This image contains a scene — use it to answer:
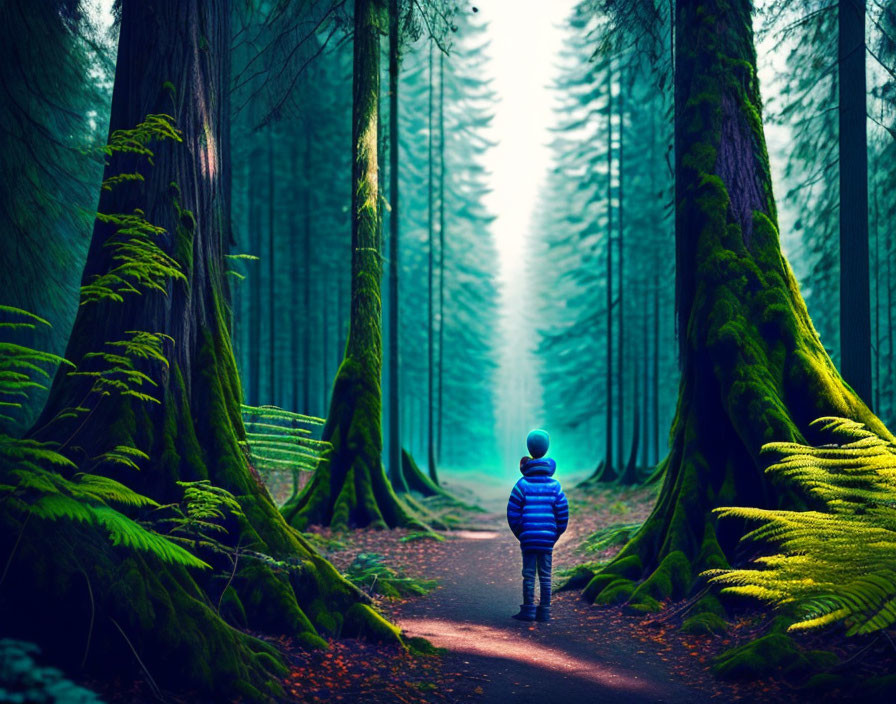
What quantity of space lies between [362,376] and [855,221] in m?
8.60

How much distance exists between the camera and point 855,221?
29.9ft

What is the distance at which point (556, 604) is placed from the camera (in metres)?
8.17

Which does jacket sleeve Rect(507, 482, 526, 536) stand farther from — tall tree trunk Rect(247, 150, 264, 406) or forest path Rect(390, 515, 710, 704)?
tall tree trunk Rect(247, 150, 264, 406)

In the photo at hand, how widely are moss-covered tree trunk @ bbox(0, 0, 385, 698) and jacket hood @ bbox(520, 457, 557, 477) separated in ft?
7.96

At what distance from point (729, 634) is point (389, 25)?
1212cm

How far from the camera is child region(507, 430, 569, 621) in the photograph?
23.7 feet

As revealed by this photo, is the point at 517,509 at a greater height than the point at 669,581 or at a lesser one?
greater

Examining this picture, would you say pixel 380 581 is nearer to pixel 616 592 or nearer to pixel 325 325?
pixel 616 592

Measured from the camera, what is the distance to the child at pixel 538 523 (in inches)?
284

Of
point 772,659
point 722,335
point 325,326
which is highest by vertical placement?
point 325,326

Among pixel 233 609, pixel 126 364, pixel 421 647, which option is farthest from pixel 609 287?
pixel 126 364

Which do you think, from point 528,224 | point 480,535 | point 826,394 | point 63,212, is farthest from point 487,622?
point 528,224

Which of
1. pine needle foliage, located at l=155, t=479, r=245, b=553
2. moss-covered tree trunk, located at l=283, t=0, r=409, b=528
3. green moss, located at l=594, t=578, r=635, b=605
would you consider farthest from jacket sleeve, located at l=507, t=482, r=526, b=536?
moss-covered tree trunk, located at l=283, t=0, r=409, b=528

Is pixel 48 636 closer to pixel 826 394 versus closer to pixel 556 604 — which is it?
pixel 556 604
